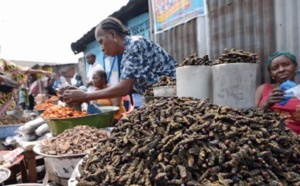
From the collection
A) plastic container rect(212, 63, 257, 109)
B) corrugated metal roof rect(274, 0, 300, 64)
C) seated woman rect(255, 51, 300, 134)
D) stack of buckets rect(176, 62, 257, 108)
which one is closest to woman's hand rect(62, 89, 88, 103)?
stack of buckets rect(176, 62, 257, 108)

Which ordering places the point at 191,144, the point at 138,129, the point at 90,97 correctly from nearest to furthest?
the point at 191,144 < the point at 138,129 < the point at 90,97

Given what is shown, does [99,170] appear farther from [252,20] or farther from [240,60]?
[252,20]

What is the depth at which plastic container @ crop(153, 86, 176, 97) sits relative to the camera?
6.94ft

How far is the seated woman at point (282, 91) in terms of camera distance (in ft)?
7.04

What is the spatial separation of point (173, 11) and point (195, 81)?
250 centimetres

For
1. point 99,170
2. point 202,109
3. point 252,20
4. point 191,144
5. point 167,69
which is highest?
point 252,20

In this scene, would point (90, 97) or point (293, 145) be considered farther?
point (90, 97)

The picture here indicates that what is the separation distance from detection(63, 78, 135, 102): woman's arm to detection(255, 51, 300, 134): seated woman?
133 centimetres

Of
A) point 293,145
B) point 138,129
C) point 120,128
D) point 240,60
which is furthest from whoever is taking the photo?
point 240,60

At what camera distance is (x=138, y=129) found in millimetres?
1379

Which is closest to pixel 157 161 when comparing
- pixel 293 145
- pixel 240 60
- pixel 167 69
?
pixel 293 145

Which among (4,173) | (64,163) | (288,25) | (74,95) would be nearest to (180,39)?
(288,25)

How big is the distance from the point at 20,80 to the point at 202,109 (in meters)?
4.33

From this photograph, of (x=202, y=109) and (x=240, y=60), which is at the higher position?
(x=240, y=60)
